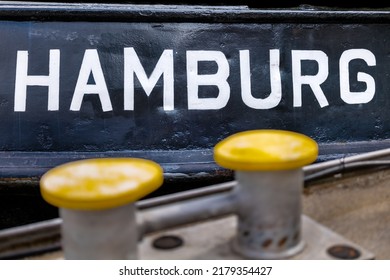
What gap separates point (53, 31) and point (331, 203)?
1533mm

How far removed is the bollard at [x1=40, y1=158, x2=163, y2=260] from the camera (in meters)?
1.01

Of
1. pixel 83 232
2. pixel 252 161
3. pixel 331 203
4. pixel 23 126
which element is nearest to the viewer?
pixel 83 232

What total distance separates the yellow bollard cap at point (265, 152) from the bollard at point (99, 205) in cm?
18

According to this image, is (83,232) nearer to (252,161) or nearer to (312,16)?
(252,161)

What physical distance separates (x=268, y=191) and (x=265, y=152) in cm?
9

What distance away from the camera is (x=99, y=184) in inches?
40.9

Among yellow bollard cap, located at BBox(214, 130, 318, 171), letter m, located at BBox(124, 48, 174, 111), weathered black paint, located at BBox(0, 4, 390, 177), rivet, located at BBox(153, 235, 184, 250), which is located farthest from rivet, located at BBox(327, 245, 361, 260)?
letter m, located at BBox(124, 48, 174, 111)

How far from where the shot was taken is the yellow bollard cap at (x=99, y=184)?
3.28ft

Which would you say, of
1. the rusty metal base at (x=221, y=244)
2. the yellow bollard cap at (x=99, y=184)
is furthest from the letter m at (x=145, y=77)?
the yellow bollard cap at (x=99, y=184)

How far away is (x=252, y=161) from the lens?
3.78ft

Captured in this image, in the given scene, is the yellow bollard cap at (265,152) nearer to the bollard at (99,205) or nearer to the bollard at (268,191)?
the bollard at (268,191)

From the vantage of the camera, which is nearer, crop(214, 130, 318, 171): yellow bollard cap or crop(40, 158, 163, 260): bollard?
crop(40, 158, 163, 260): bollard

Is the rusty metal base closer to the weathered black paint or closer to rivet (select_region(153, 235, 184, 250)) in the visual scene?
rivet (select_region(153, 235, 184, 250))
